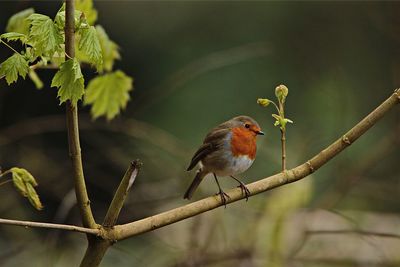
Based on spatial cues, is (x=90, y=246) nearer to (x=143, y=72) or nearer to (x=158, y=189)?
(x=158, y=189)

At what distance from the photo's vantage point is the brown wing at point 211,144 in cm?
288

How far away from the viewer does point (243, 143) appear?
283 cm

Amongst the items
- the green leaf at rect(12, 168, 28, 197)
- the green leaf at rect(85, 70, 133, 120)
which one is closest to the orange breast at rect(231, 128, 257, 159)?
the green leaf at rect(85, 70, 133, 120)

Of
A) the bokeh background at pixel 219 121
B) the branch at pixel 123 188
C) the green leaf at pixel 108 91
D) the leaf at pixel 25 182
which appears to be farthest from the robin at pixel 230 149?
the branch at pixel 123 188

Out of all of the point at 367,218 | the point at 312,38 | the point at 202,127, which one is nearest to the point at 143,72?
the point at 202,127

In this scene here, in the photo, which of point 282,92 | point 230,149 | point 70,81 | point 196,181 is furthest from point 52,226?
point 196,181

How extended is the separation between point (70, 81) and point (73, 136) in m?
0.11

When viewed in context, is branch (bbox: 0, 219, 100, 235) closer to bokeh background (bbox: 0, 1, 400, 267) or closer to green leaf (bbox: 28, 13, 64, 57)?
green leaf (bbox: 28, 13, 64, 57)

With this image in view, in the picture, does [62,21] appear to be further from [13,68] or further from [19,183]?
[19,183]

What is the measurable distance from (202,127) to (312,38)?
131cm

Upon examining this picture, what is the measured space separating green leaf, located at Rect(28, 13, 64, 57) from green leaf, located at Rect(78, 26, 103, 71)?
48 millimetres

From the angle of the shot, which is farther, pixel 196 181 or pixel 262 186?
pixel 196 181

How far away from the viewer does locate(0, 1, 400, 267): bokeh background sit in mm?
3600

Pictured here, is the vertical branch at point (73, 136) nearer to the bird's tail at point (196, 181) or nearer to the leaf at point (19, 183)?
the leaf at point (19, 183)
